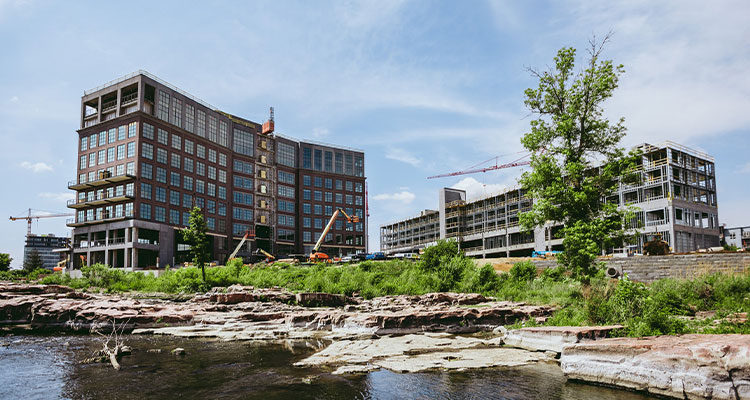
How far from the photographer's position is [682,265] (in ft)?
111

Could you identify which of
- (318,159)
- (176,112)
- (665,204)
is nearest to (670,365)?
(665,204)

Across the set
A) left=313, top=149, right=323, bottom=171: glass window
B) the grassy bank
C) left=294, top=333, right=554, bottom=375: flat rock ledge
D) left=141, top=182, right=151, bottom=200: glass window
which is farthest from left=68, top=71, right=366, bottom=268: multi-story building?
left=294, top=333, right=554, bottom=375: flat rock ledge

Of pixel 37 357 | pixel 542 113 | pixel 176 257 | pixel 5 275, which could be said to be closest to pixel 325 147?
pixel 176 257

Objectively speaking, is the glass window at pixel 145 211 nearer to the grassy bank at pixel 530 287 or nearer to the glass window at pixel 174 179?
the glass window at pixel 174 179

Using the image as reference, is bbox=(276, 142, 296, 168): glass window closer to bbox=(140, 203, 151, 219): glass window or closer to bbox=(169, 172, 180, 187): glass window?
bbox=(169, 172, 180, 187): glass window

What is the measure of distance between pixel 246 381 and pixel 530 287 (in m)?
24.5

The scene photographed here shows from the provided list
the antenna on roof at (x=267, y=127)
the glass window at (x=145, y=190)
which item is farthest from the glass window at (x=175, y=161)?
the antenna on roof at (x=267, y=127)

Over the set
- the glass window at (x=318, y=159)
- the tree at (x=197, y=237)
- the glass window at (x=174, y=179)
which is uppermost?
the glass window at (x=318, y=159)

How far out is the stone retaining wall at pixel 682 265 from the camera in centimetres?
3241

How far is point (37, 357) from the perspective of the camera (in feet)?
59.5

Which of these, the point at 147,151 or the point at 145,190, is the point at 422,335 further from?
the point at 147,151

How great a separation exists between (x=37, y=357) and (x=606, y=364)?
20574 mm

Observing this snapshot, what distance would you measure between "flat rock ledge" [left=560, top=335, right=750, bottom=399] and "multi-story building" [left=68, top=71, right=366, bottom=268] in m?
83.3

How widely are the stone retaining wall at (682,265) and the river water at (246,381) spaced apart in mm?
25724
